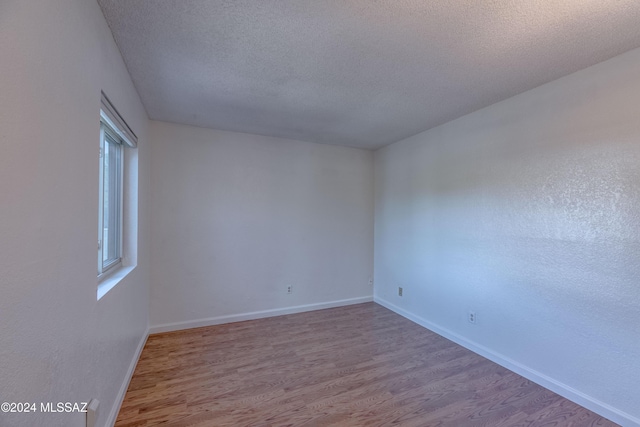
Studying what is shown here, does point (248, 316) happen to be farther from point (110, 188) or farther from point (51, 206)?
point (51, 206)

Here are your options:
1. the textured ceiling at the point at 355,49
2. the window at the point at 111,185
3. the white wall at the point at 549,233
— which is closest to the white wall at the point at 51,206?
the window at the point at 111,185

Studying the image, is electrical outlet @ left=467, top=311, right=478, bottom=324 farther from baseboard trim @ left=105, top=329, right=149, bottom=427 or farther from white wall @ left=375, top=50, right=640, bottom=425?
baseboard trim @ left=105, top=329, right=149, bottom=427

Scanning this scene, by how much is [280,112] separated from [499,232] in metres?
2.45

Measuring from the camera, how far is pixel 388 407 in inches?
73.2

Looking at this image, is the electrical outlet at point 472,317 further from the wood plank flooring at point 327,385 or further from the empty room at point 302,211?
the wood plank flooring at point 327,385

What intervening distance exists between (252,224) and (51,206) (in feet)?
8.16

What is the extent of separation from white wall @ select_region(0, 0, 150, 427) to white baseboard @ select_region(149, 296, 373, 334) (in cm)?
154

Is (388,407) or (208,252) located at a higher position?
(208,252)

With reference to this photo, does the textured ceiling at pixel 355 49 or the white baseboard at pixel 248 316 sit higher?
the textured ceiling at pixel 355 49

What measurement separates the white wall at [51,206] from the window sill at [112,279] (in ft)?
0.27

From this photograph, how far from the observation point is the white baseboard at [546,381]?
1721 millimetres

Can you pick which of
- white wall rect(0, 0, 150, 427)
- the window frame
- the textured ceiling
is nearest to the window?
the window frame

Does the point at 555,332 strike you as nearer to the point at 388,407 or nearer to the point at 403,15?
the point at 388,407

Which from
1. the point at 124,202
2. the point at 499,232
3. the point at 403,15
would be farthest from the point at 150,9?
the point at 499,232
